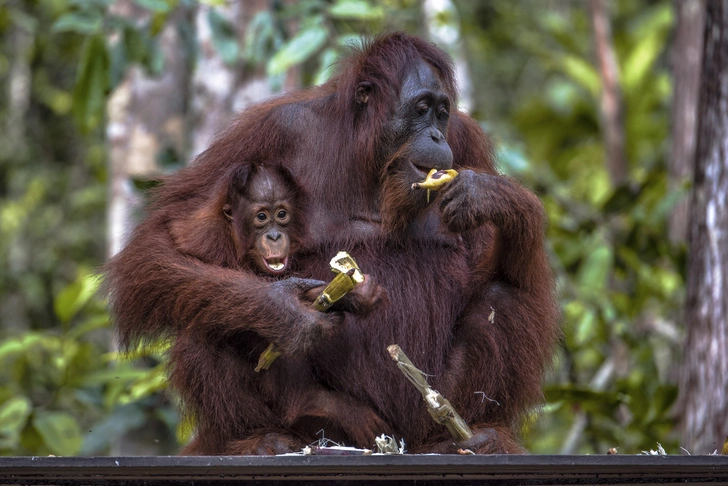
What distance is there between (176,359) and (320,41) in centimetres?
213

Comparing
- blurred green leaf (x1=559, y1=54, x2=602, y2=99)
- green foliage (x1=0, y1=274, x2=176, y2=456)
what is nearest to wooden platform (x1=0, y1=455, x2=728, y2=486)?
green foliage (x1=0, y1=274, x2=176, y2=456)

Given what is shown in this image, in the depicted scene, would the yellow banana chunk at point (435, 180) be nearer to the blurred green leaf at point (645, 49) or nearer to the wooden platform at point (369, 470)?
the wooden platform at point (369, 470)

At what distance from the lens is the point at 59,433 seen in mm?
4523

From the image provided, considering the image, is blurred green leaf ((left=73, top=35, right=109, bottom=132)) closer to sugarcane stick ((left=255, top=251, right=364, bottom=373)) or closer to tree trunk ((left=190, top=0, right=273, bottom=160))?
tree trunk ((left=190, top=0, right=273, bottom=160))

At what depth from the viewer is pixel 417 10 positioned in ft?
23.3

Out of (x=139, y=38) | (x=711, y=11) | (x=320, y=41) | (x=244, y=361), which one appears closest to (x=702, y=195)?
(x=711, y=11)

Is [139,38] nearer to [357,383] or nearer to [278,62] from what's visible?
[278,62]

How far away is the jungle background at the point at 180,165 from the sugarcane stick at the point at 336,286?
30.7 inches

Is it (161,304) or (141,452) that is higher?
(161,304)

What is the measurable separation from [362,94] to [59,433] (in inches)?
98.4

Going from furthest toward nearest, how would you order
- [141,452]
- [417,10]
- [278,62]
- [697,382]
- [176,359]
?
1. [417,10]
2. [141,452]
3. [278,62]
4. [697,382]
5. [176,359]

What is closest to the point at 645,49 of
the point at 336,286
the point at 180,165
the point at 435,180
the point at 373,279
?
the point at 180,165

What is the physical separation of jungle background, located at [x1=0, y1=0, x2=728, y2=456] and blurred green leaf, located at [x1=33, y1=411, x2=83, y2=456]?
11 mm

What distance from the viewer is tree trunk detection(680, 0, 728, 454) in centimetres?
399
